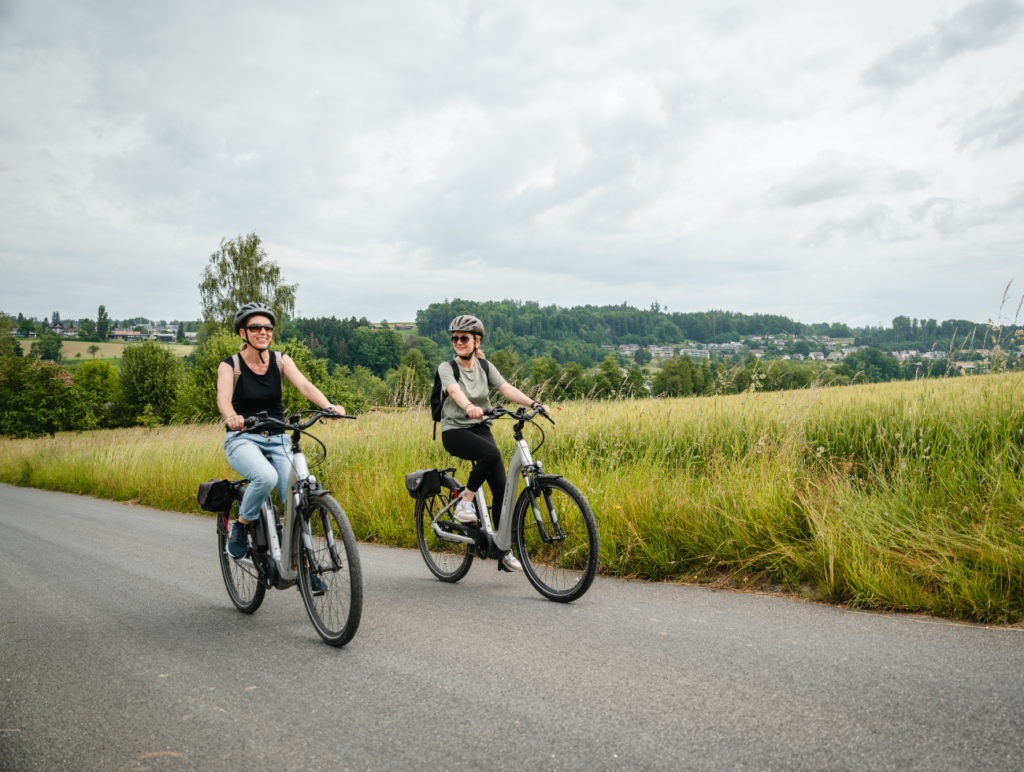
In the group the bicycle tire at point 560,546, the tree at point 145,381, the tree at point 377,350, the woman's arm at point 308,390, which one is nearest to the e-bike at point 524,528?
the bicycle tire at point 560,546

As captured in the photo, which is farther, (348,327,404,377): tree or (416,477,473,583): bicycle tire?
(348,327,404,377): tree

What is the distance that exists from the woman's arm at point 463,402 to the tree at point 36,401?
56.3 m

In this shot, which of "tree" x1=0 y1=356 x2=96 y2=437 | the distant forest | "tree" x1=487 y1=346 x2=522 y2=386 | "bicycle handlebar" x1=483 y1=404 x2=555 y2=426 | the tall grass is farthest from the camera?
the distant forest

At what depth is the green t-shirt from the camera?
5.35 m

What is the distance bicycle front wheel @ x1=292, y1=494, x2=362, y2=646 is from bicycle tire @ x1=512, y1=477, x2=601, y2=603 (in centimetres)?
154

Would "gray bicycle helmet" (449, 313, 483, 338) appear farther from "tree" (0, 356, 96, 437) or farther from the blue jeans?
"tree" (0, 356, 96, 437)

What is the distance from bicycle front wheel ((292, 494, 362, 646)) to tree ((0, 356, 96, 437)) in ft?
185

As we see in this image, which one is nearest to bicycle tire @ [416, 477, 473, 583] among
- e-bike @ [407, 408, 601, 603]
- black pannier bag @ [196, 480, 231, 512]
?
e-bike @ [407, 408, 601, 603]

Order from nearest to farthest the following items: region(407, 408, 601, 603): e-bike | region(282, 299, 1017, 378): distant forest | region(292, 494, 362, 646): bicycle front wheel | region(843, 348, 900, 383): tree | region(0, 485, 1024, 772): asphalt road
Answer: region(0, 485, 1024, 772): asphalt road < region(292, 494, 362, 646): bicycle front wheel < region(407, 408, 601, 603): e-bike < region(843, 348, 900, 383): tree < region(282, 299, 1017, 378): distant forest

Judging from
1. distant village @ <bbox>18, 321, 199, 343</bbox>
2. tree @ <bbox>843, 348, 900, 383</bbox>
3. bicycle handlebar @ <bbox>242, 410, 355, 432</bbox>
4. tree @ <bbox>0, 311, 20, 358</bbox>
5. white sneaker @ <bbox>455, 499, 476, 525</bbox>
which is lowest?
white sneaker @ <bbox>455, 499, 476, 525</bbox>

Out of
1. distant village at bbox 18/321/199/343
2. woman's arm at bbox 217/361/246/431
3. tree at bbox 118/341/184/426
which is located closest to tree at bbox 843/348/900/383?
woman's arm at bbox 217/361/246/431

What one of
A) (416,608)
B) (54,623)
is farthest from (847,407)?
(54,623)

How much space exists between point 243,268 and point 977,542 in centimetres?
4675

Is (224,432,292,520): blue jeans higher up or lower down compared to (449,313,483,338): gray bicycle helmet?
lower down
